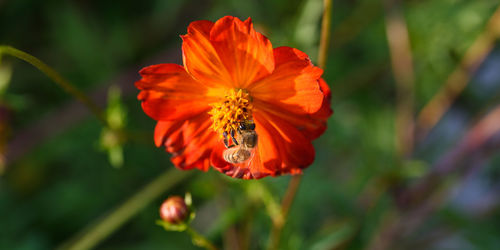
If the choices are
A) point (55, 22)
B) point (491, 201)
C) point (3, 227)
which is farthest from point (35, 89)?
point (491, 201)

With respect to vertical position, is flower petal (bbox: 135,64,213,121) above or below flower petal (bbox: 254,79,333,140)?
above

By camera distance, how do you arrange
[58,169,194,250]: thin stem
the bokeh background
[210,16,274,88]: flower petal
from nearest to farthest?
[210,16,274,88]: flower petal
[58,169,194,250]: thin stem
the bokeh background

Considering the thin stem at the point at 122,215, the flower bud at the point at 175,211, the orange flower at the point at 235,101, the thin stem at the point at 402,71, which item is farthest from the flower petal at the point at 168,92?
the thin stem at the point at 402,71

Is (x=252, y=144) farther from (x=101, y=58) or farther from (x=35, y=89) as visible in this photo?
(x=35, y=89)

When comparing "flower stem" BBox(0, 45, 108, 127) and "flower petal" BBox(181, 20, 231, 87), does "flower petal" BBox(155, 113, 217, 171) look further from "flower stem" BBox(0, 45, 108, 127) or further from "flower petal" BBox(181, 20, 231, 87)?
"flower stem" BBox(0, 45, 108, 127)

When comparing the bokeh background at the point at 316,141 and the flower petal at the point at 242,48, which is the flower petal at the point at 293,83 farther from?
the bokeh background at the point at 316,141

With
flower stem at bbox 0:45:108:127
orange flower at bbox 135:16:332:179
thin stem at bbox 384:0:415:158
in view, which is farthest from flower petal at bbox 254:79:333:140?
thin stem at bbox 384:0:415:158

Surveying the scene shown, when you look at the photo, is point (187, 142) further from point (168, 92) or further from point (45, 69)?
point (45, 69)
